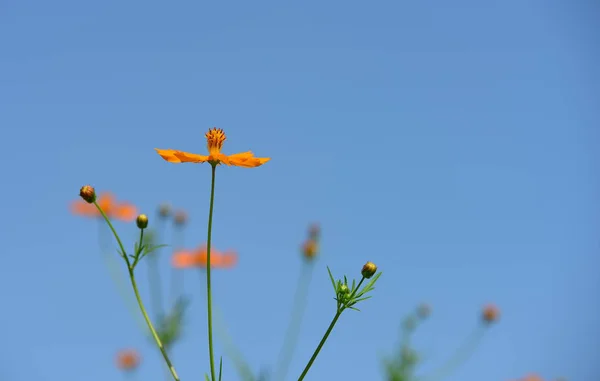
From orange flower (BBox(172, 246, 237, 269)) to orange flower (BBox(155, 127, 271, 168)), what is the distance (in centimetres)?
264

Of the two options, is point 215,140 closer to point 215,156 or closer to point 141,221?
point 215,156

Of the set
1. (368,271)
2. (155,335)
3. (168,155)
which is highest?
(168,155)

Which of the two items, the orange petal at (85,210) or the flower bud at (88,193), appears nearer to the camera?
the flower bud at (88,193)

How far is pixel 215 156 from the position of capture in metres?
2.68

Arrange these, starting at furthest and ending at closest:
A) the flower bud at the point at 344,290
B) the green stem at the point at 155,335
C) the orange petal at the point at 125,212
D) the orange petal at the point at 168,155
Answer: the orange petal at the point at 125,212, the orange petal at the point at 168,155, the flower bud at the point at 344,290, the green stem at the point at 155,335

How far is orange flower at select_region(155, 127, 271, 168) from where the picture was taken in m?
2.60

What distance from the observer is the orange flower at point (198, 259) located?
5.58 metres

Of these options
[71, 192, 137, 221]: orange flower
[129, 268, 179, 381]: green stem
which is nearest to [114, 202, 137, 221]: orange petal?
[71, 192, 137, 221]: orange flower

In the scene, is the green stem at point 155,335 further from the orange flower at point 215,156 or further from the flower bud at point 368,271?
the flower bud at point 368,271

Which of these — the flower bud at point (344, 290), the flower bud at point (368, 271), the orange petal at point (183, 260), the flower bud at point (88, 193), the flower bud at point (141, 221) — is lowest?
the flower bud at point (344, 290)

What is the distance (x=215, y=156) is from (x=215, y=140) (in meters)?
0.12

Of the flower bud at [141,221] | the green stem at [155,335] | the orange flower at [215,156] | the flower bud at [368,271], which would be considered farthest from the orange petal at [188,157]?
the flower bud at [368,271]

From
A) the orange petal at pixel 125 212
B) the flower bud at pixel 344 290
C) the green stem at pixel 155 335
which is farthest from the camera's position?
the orange petal at pixel 125 212

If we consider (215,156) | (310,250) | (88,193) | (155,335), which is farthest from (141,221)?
(310,250)
